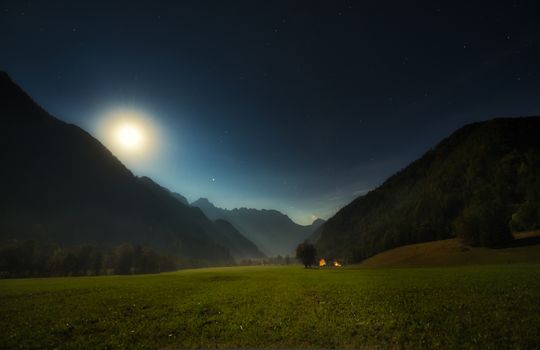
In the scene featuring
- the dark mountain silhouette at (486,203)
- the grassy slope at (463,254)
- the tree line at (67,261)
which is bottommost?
the grassy slope at (463,254)

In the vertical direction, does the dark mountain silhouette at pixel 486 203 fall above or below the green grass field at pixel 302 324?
above

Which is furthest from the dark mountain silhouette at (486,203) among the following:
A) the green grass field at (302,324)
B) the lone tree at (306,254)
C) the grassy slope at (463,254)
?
the green grass field at (302,324)

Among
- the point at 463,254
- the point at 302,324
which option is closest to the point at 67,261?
the point at 302,324

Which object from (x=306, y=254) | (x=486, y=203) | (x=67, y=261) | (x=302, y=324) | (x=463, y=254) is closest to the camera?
(x=302, y=324)

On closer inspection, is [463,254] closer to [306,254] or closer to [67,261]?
[306,254]

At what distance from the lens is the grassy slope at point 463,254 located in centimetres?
7270

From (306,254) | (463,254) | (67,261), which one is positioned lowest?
(463,254)

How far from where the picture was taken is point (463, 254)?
90.0m

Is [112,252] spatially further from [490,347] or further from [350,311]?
[490,347]

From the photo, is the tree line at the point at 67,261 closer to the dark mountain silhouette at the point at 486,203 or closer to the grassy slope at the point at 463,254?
the grassy slope at the point at 463,254

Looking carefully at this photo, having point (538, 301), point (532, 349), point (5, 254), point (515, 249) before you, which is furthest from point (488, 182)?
point (5, 254)

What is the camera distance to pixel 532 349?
11070mm

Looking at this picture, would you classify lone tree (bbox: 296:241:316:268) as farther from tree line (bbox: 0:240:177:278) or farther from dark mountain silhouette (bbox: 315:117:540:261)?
tree line (bbox: 0:240:177:278)

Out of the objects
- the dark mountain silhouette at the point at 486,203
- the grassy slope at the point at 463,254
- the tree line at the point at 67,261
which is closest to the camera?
the grassy slope at the point at 463,254
